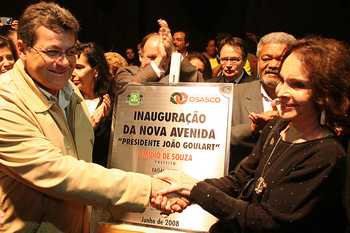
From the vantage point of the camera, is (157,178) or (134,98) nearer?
(157,178)

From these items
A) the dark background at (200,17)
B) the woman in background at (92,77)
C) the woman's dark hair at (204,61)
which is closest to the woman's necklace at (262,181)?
the woman in background at (92,77)

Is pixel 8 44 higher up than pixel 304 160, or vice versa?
pixel 8 44

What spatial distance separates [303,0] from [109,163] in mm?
5031

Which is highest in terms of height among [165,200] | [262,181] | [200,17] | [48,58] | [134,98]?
[200,17]

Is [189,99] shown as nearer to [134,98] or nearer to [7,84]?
[134,98]

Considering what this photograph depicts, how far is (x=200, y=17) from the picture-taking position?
328 inches

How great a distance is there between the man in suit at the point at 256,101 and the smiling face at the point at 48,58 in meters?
1.01

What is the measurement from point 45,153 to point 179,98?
35.8 inches

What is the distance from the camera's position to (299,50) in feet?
6.64

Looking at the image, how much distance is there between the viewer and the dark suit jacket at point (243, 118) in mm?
2848

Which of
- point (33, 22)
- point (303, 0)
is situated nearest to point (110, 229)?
point (33, 22)

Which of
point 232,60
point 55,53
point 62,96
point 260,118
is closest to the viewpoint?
point 55,53

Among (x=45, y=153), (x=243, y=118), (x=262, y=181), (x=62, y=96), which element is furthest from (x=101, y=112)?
(x=262, y=181)

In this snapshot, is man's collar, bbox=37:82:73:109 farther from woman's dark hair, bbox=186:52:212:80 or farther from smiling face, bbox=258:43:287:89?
woman's dark hair, bbox=186:52:212:80
